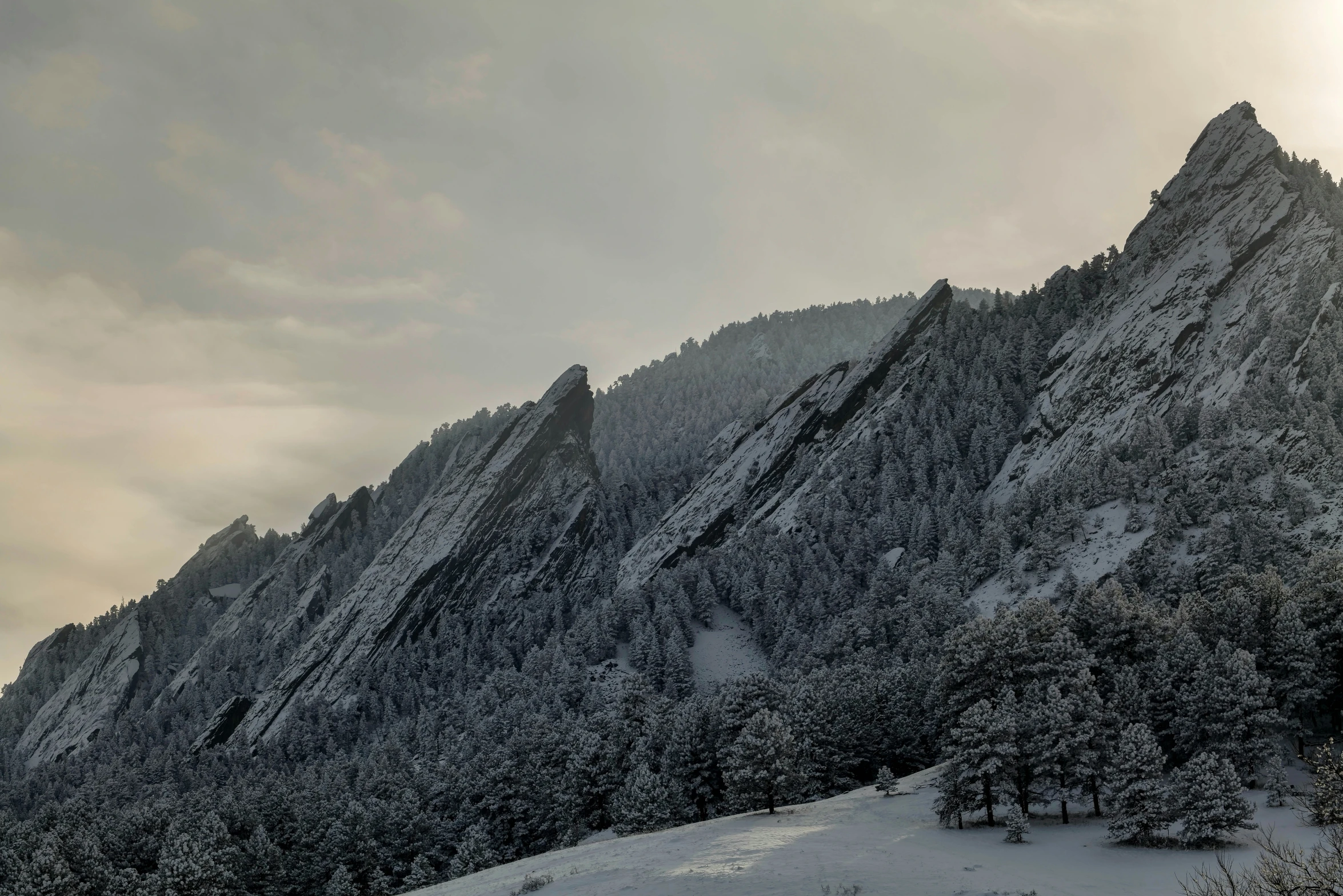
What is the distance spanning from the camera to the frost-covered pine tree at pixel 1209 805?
43.2m

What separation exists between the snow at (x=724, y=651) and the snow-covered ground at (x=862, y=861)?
77.6 m

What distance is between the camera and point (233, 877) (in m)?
70.8

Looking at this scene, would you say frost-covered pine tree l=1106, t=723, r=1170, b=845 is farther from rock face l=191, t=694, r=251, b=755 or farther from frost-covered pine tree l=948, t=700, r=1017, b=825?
rock face l=191, t=694, r=251, b=755

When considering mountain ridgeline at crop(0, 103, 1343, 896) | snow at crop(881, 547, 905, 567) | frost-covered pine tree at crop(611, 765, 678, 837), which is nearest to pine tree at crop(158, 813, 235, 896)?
mountain ridgeline at crop(0, 103, 1343, 896)

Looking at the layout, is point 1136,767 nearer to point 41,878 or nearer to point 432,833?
point 432,833

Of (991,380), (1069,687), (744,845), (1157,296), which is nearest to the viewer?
(744,845)

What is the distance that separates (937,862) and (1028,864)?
5.12 metres

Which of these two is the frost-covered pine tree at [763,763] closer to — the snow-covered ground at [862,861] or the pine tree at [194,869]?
the snow-covered ground at [862,861]

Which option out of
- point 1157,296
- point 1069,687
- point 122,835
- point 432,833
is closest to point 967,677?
point 1069,687

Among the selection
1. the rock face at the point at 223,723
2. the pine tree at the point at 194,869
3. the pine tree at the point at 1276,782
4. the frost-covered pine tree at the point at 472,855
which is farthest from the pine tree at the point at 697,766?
the rock face at the point at 223,723

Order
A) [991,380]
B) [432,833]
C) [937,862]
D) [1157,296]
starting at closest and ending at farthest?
[937,862] → [432,833] → [1157,296] → [991,380]

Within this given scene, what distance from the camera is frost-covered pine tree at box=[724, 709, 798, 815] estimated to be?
6303 cm

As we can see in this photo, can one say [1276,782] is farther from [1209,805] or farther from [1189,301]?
[1189,301]

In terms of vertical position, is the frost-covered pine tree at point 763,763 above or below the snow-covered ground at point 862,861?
above
